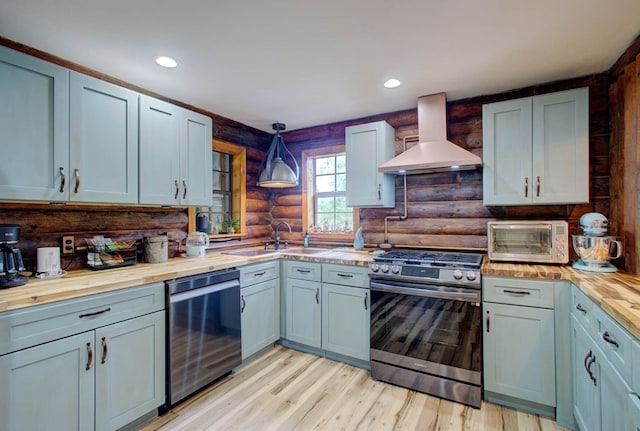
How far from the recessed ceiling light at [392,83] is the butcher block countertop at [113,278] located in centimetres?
154

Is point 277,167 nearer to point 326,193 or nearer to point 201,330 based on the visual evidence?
point 326,193

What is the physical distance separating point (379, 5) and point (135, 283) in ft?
7.11

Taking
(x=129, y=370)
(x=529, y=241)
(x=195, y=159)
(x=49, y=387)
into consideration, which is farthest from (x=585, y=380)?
(x=195, y=159)

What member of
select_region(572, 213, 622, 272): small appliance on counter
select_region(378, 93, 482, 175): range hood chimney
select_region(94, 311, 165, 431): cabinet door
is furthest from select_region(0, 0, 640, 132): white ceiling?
select_region(94, 311, 165, 431): cabinet door

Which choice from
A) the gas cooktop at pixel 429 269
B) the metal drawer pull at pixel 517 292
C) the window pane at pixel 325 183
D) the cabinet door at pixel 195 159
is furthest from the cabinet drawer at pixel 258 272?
the metal drawer pull at pixel 517 292

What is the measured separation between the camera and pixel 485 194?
261 cm

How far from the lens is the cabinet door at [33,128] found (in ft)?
5.65

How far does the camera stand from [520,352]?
2.14 meters

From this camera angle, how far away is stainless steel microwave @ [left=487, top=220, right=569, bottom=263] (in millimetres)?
2297

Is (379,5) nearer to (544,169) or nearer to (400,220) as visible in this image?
(544,169)

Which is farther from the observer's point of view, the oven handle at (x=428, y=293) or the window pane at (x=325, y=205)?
the window pane at (x=325, y=205)

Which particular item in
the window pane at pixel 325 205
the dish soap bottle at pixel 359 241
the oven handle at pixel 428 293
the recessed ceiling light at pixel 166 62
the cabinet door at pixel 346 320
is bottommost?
the cabinet door at pixel 346 320

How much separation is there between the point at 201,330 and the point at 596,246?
2933mm

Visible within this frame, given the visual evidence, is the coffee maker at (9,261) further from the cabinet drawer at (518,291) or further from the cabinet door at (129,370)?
the cabinet drawer at (518,291)
